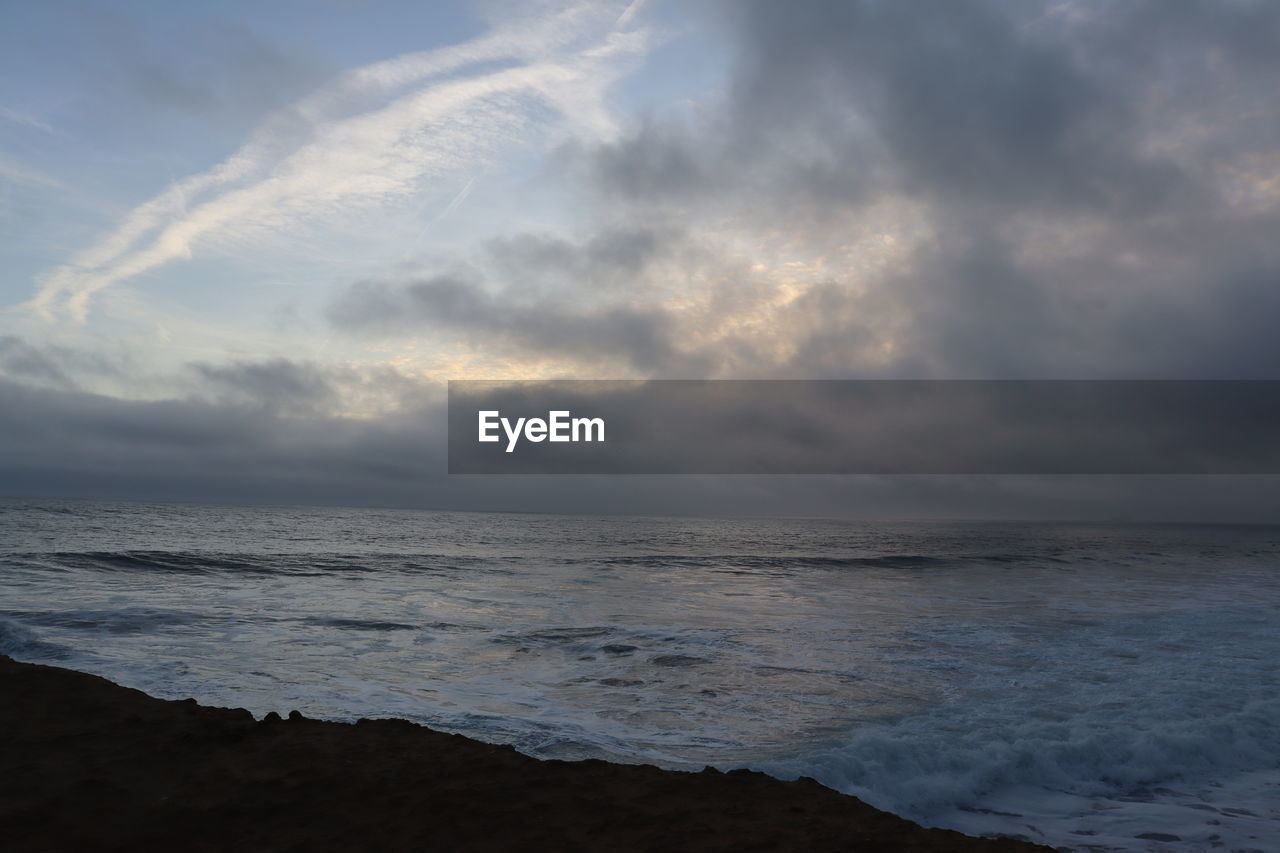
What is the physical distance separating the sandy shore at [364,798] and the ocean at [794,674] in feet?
6.09

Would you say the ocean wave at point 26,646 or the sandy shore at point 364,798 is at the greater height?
the sandy shore at point 364,798

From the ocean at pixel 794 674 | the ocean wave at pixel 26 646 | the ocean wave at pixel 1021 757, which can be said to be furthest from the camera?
the ocean wave at pixel 26 646

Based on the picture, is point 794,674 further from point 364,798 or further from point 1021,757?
point 364,798

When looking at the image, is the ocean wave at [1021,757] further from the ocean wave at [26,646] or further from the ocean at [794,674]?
the ocean wave at [26,646]

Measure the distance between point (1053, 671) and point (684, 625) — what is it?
6.83 m

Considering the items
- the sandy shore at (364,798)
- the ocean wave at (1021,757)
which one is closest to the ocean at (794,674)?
the ocean wave at (1021,757)

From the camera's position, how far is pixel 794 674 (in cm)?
1015

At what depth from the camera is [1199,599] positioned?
2194 centimetres

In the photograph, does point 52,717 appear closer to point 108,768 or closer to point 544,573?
point 108,768

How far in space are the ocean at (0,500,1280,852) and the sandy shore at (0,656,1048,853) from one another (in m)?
1.86

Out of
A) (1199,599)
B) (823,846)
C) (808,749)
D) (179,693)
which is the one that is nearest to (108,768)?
(179,693)

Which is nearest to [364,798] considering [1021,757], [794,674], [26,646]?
[1021,757]

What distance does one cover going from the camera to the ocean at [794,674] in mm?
6164

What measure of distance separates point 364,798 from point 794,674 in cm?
727
